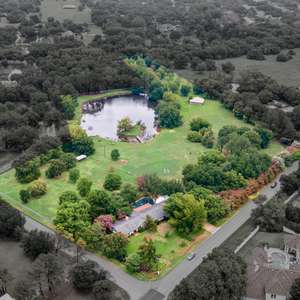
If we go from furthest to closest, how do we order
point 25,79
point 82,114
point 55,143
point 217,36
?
point 217,36
point 25,79
point 82,114
point 55,143

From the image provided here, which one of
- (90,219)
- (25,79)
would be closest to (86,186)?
(90,219)

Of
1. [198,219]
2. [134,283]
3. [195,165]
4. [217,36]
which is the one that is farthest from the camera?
[217,36]

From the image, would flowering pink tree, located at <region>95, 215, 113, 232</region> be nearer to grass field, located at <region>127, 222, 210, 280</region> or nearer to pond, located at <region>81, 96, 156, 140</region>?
grass field, located at <region>127, 222, 210, 280</region>

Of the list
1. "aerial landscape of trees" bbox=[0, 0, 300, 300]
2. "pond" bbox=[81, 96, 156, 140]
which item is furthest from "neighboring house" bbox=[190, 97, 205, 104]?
"pond" bbox=[81, 96, 156, 140]

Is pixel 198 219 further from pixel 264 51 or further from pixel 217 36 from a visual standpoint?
pixel 217 36

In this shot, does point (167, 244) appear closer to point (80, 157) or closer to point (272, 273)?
point (272, 273)

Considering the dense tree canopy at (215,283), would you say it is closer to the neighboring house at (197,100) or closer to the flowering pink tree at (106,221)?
the flowering pink tree at (106,221)
